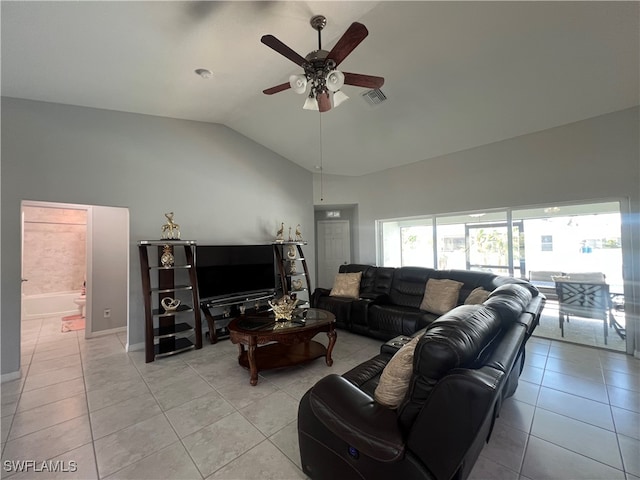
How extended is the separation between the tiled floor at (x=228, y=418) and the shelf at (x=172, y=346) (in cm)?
12

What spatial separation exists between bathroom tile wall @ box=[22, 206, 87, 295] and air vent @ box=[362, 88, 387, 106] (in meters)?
6.19

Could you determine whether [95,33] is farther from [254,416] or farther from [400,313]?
[400,313]

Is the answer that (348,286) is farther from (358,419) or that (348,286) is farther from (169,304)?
(358,419)

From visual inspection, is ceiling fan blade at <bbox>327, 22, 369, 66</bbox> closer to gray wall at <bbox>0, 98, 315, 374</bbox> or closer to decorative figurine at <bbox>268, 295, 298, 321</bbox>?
decorative figurine at <bbox>268, 295, 298, 321</bbox>

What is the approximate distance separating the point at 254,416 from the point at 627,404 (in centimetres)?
A: 323

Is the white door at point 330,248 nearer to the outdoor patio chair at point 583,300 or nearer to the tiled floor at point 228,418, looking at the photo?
the tiled floor at point 228,418

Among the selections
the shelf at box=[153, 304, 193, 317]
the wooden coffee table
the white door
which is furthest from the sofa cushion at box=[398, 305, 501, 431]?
the white door

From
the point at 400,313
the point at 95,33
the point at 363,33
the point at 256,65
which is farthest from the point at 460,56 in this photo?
the point at 95,33

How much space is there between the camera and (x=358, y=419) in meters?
1.26

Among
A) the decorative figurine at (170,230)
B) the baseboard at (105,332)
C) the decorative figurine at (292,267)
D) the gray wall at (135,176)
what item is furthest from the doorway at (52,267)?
the decorative figurine at (292,267)

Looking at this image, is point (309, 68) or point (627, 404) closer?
point (309, 68)

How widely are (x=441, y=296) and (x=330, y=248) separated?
3181 millimetres

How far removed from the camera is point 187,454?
178 centimetres

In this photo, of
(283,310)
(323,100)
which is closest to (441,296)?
(283,310)
